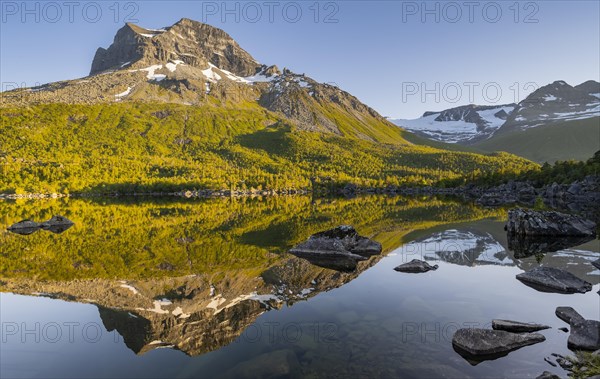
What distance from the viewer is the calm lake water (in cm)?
1669

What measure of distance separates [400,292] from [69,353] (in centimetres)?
A: 2068

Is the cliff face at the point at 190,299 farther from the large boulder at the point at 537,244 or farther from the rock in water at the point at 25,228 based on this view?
the rock in water at the point at 25,228

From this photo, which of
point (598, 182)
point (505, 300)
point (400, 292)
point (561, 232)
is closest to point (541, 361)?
point (505, 300)

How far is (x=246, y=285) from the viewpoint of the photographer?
2919cm

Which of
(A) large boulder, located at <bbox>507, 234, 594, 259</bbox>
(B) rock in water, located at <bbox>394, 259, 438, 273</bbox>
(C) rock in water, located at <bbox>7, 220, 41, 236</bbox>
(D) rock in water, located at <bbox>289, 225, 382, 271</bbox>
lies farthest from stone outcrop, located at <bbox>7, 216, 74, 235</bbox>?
(A) large boulder, located at <bbox>507, 234, 594, 259</bbox>

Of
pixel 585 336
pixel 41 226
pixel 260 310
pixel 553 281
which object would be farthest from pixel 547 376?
pixel 41 226

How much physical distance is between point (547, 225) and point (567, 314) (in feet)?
129

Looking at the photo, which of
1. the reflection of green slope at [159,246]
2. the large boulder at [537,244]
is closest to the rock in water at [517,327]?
the reflection of green slope at [159,246]

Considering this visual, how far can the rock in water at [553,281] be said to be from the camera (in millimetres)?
27328

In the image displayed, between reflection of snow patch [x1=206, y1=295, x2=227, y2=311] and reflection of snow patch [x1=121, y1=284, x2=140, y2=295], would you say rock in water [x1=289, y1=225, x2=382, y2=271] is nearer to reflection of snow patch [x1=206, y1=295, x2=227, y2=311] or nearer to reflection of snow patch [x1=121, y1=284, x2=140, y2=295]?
reflection of snow patch [x1=206, y1=295, x2=227, y2=311]

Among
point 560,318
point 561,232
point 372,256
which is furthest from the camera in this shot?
point 561,232

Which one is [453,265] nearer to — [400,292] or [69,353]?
[400,292]

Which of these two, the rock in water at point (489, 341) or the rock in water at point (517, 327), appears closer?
the rock in water at point (489, 341)

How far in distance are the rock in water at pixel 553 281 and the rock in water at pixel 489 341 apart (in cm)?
1079
